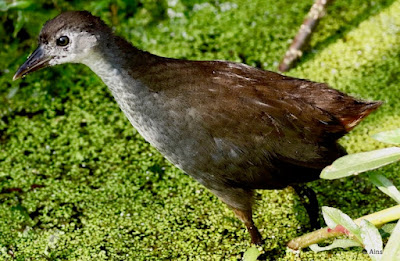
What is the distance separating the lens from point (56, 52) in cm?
273

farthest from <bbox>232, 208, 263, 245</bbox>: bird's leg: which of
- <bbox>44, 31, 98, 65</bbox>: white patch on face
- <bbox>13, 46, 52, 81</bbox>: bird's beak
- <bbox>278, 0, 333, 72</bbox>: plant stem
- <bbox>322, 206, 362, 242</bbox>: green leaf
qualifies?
<bbox>278, 0, 333, 72</bbox>: plant stem

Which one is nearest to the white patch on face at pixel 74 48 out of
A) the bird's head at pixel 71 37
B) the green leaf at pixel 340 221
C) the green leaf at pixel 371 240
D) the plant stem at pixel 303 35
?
the bird's head at pixel 71 37

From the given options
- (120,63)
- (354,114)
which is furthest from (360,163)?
(120,63)

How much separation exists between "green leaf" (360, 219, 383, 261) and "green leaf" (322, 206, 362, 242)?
2 cm

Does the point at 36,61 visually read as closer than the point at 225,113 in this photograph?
No

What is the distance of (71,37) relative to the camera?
2.68 meters

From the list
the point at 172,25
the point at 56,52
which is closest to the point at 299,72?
the point at 172,25

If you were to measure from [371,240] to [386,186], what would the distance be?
1.00 ft

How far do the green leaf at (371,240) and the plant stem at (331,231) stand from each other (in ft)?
0.40

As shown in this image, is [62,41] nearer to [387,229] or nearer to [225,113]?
[225,113]

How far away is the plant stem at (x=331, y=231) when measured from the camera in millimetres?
2326

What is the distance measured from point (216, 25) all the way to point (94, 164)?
1.27m

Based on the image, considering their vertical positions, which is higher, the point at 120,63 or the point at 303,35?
the point at 120,63

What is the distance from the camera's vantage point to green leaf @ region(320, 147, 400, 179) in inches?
85.0
